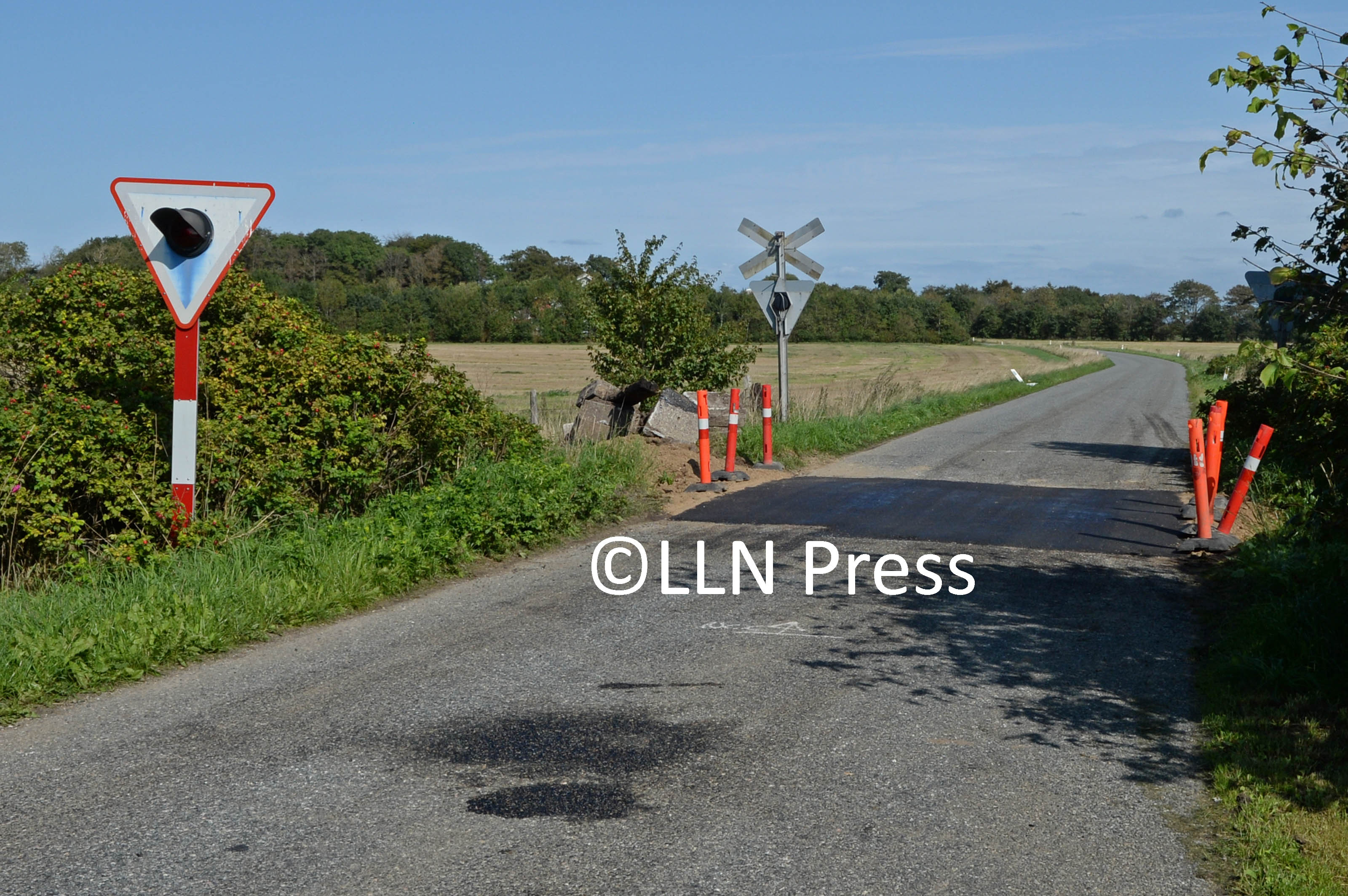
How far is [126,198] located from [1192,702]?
682 cm

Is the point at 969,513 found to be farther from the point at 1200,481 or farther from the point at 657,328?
the point at 657,328

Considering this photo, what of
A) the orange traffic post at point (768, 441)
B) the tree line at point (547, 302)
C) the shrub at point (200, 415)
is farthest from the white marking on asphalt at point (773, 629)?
the tree line at point (547, 302)

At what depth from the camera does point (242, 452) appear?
890 centimetres

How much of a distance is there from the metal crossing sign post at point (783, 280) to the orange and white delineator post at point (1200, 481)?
27.0 ft

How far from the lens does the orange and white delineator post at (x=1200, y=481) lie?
9688mm

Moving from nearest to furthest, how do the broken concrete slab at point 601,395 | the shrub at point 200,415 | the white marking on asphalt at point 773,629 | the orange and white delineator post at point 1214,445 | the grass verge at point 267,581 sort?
the grass verge at point 267,581 → the white marking on asphalt at point 773,629 → the shrub at point 200,415 → the orange and white delineator post at point 1214,445 → the broken concrete slab at point 601,395

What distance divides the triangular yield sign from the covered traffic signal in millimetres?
20

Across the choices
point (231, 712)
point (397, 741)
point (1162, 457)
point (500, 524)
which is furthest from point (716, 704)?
point (1162, 457)

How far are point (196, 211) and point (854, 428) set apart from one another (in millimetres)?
13368

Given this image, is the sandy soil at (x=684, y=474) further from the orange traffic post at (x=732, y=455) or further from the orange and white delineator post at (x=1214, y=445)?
the orange and white delineator post at (x=1214, y=445)

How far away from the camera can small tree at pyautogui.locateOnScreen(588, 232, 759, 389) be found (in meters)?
19.0

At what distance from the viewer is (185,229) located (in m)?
7.45

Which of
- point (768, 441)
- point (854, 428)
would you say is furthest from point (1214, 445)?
point (854, 428)

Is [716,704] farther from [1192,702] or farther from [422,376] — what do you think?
[422,376]
